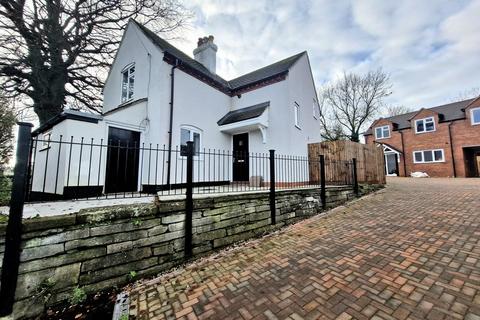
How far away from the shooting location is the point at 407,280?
2.69 metres

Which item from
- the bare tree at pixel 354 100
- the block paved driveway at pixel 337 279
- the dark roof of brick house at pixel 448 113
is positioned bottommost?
the block paved driveway at pixel 337 279

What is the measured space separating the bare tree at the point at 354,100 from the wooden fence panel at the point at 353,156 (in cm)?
1815

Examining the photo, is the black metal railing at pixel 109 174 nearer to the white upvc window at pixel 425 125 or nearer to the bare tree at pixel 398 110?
the white upvc window at pixel 425 125

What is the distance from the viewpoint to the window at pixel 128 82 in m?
9.80

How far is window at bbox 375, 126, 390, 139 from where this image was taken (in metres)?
23.8

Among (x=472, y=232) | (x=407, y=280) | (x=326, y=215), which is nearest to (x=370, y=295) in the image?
(x=407, y=280)

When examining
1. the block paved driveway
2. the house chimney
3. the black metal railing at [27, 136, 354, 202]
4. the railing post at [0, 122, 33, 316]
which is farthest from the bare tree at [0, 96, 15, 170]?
the block paved driveway

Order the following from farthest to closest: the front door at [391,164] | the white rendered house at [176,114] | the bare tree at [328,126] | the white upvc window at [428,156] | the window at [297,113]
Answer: the bare tree at [328,126], the front door at [391,164], the white upvc window at [428,156], the window at [297,113], the white rendered house at [176,114]

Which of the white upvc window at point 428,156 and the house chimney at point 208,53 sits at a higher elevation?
the house chimney at point 208,53

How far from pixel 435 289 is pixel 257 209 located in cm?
330

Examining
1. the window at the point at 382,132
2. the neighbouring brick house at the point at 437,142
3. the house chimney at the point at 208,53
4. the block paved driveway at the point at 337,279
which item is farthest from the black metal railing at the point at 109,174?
the window at the point at 382,132

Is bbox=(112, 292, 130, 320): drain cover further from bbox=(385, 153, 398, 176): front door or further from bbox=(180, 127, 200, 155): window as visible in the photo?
bbox=(385, 153, 398, 176): front door

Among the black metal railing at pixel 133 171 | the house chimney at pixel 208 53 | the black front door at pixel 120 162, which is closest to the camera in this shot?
the black metal railing at pixel 133 171

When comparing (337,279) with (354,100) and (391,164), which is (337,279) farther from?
(354,100)
